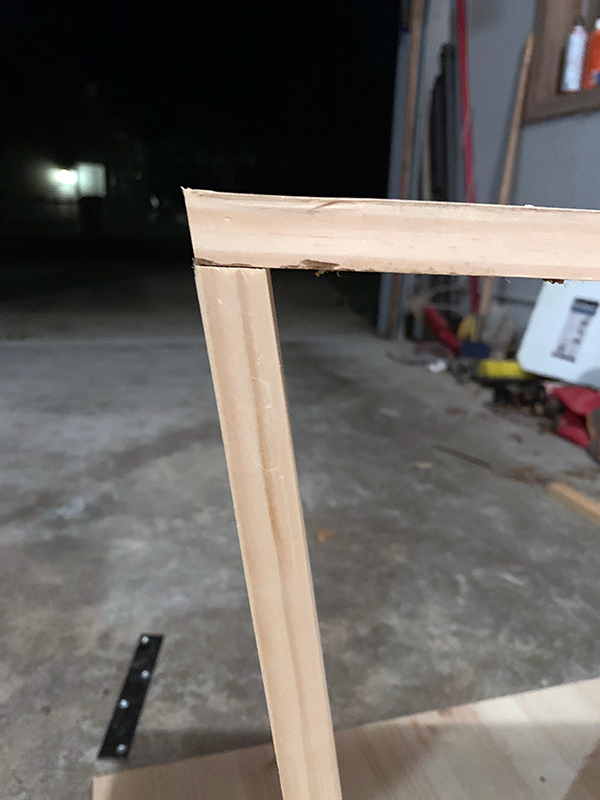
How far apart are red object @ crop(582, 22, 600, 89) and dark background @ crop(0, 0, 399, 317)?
5.68 meters

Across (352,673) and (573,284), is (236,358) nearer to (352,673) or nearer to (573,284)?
(352,673)

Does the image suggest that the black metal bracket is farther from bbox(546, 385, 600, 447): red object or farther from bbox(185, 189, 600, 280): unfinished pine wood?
bbox(546, 385, 600, 447): red object

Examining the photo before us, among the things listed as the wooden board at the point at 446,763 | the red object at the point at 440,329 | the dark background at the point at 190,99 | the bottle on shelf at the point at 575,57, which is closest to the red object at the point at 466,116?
the red object at the point at 440,329

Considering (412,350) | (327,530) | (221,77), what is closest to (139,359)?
(412,350)

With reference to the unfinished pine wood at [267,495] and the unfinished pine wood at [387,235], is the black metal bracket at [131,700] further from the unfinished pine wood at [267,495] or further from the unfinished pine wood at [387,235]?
the unfinished pine wood at [387,235]

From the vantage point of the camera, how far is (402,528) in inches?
54.8

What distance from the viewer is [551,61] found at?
96.0 inches

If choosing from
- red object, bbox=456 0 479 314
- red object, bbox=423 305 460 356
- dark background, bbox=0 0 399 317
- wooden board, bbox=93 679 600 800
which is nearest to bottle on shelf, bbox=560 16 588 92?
red object, bbox=456 0 479 314

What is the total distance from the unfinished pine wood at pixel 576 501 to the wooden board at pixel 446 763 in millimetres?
725

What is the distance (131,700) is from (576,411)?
5.40ft

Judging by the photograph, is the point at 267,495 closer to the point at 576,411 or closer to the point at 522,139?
the point at 576,411

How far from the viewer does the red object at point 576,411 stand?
6.23 feet

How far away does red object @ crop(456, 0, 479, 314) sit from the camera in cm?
296

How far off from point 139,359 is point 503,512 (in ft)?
6.25
